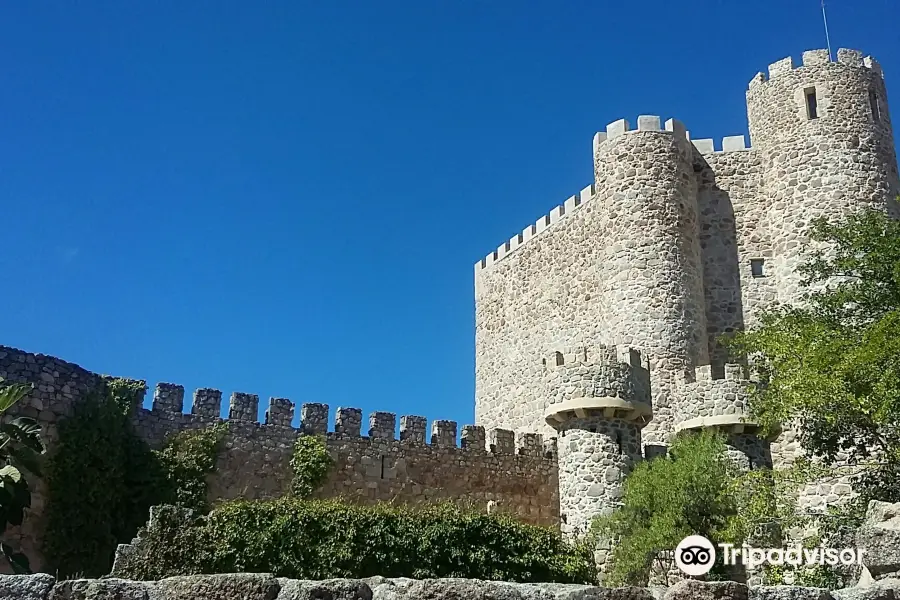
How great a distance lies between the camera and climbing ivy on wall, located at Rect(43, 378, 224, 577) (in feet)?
54.4

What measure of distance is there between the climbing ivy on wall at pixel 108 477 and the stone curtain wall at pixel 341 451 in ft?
0.86

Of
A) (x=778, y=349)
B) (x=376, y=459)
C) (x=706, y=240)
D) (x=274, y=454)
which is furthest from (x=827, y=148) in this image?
(x=274, y=454)

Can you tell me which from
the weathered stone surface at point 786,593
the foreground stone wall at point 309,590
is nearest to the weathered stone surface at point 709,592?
the foreground stone wall at point 309,590

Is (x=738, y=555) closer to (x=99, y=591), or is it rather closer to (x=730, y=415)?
(x=730, y=415)

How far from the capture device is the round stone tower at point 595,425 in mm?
18062

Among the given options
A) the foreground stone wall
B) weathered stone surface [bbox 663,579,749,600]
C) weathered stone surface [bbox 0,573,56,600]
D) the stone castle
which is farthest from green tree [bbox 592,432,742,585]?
weathered stone surface [bbox 0,573,56,600]

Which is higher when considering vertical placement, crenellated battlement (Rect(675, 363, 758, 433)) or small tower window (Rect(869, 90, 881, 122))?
small tower window (Rect(869, 90, 881, 122))

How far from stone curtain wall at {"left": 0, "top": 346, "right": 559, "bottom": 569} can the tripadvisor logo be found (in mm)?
6679

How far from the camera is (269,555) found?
16.5 meters

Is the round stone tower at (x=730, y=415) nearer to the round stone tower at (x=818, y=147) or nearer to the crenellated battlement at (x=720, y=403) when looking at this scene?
the crenellated battlement at (x=720, y=403)

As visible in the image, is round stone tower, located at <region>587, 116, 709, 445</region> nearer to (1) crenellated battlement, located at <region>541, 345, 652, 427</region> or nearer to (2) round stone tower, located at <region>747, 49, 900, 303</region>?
(2) round stone tower, located at <region>747, 49, 900, 303</region>

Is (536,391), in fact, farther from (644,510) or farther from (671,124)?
(644,510)

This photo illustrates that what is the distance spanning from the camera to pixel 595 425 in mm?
18406

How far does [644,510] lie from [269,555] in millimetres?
6431
